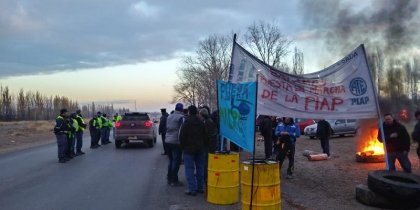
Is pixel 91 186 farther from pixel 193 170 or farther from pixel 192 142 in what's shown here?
pixel 192 142

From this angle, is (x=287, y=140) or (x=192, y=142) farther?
(x=287, y=140)

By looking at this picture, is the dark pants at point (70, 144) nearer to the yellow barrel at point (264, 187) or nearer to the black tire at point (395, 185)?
the yellow barrel at point (264, 187)

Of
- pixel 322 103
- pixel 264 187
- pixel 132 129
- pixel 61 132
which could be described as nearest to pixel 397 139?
pixel 322 103

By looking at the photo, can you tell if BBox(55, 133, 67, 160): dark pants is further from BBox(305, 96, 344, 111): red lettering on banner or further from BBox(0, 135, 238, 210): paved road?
BBox(305, 96, 344, 111): red lettering on banner

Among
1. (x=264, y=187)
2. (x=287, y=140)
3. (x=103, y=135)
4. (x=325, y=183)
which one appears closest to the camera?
(x=264, y=187)

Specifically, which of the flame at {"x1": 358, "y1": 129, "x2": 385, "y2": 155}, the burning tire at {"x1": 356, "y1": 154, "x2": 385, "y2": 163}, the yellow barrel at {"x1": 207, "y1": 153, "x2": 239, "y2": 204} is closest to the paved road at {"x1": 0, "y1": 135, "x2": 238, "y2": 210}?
the yellow barrel at {"x1": 207, "y1": 153, "x2": 239, "y2": 204}

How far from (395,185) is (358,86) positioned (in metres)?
2.81

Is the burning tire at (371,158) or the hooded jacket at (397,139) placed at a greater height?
the hooded jacket at (397,139)

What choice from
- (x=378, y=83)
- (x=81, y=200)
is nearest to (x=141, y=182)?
(x=81, y=200)

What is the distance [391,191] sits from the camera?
795 cm

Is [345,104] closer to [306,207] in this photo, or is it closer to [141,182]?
[306,207]

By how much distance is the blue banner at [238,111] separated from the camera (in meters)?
7.29

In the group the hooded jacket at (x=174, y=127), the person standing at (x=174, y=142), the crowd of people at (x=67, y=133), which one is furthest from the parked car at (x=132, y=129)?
the hooded jacket at (x=174, y=127)

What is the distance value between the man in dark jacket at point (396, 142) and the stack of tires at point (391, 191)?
4.65 ft
